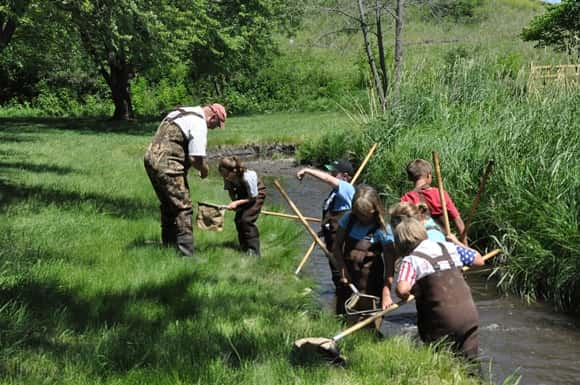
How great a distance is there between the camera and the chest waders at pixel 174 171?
20.7ft

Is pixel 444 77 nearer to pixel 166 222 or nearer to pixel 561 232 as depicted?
pixel 561 232

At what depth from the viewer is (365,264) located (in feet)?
17.7

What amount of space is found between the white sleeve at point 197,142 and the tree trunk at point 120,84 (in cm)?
2125

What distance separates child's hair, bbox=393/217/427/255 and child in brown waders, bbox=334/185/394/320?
0.58 meters

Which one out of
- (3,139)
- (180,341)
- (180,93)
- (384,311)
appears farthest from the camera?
(180,93)

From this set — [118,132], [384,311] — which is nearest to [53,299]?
[384,311]

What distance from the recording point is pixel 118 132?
23.5 m

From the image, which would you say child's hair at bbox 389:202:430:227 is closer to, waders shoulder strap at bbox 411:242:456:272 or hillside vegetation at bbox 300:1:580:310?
waders shoulder strap at bbox 411:242:456:272

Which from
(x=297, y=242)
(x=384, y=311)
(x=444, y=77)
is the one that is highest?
(x=444, y=77)

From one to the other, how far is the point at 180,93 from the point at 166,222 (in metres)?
30.3

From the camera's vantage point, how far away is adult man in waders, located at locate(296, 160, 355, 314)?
591 cm

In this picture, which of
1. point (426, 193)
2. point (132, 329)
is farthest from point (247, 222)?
point (132, 329)

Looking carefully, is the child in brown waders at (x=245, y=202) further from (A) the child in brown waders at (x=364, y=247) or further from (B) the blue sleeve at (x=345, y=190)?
(A) the child in brown waders at (x=364, y=247)

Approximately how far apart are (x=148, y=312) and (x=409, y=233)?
74.5 inches
